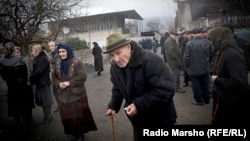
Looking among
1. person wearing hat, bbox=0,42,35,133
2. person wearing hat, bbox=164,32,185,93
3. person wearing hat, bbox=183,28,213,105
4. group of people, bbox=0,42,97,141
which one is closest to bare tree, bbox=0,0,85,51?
group of people, bbox=0,42,97,141

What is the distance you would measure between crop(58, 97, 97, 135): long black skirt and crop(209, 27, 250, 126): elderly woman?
7.49 feet

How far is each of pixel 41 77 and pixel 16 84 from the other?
0.55 meters

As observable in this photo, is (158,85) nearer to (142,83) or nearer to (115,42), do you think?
(142,83)

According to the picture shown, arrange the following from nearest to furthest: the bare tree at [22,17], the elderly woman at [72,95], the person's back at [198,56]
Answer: the elderly woman at [72,95] < the person's back at [198,56] < the bare tree at [22,17]

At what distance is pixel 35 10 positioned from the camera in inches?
353

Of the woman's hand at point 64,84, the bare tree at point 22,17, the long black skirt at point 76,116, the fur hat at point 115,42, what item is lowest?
the long black skirt at point 76,116

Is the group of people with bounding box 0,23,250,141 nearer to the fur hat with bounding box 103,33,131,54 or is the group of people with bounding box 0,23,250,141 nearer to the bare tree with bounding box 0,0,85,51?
the fur hat with bounding box 103,33,131,54

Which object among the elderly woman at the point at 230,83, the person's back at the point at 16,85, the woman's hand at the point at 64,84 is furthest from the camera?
the person's back at the point at 16,85

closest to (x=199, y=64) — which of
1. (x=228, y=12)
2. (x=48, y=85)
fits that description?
(x=48, y=85)

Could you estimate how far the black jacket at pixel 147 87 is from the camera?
2432 mm

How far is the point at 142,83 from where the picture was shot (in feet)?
8.27

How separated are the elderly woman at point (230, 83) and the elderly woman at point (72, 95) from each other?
231cm

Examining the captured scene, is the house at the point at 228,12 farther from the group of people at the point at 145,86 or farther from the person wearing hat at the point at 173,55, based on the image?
the group of people at the point at 145,86

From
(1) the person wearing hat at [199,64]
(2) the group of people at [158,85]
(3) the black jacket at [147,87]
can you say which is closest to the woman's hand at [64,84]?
(2) the group of people at [158,85]
